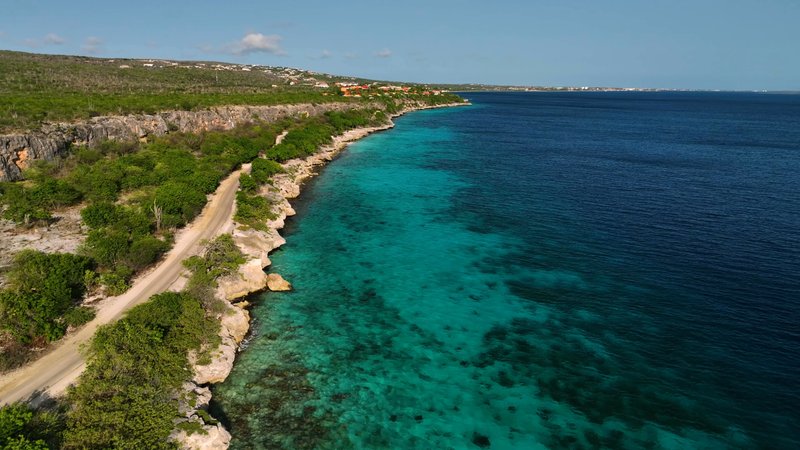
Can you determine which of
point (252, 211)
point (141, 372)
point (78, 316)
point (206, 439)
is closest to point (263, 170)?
point (252, 211)

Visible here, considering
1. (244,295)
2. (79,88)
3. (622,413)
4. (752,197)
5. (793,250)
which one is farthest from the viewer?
(79,88)

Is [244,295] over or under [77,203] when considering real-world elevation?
A: under

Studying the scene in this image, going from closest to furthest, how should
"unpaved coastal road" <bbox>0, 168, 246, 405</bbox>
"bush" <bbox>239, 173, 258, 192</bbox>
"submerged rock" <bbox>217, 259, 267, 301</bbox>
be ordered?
1. "unpaved coastal road" <bbox>0, 168, 246, 405</bbox>
2. "submerged rock" <bbox>217, 259, 267, 301</bbox>
3. "bush" <bbox>239, 173, 258, 192</bbox>

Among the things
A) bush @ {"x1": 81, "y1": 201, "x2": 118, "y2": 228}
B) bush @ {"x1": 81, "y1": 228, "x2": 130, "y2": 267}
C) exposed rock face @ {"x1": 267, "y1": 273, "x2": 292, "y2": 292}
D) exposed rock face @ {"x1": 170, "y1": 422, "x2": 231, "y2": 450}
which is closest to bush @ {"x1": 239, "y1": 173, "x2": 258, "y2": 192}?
bush @ {"x1": 81, "y1": 201, "x2": 118, "y2": 228}

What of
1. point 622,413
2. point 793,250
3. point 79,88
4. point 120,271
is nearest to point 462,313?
point 622,413

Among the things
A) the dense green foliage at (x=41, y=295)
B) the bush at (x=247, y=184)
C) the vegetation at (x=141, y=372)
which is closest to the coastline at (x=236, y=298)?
the vegetation at (x=141, y=372)

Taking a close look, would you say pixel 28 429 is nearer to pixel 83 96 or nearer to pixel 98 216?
pixel 98 216

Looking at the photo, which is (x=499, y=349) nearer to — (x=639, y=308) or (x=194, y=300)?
(x=639, y=308)

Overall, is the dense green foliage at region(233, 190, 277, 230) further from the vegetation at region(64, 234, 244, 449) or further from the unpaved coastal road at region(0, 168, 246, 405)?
the vegetation at region(64, 234, 244, 449)
